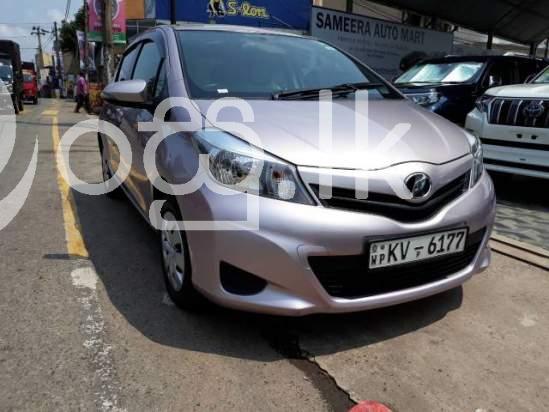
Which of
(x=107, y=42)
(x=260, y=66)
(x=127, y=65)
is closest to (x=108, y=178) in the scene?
(x=127, y=65)

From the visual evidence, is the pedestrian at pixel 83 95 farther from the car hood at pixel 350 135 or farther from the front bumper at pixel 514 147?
the car hood at pixel 350 135

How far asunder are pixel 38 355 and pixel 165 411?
76 cm

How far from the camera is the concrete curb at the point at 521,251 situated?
3.51 metres

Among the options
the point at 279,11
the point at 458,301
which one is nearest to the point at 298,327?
the point at 458,301

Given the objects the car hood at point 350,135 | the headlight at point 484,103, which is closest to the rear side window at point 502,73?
the headlight at point 484,103

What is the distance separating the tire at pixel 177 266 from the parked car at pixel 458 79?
452cm

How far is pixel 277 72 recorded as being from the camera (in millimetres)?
3252

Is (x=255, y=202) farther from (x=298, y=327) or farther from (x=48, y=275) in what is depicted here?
A: (x=48, y=275)

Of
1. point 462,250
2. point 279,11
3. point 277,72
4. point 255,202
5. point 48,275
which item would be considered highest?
point 279,11

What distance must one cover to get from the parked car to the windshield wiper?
3.19 m

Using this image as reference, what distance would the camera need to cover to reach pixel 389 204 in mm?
2252

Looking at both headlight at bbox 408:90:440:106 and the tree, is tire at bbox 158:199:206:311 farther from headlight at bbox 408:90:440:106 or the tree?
the tree

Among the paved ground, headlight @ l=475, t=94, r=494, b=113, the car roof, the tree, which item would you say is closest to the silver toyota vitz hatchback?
the paved ground

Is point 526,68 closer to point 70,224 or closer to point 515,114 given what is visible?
point 515,114
